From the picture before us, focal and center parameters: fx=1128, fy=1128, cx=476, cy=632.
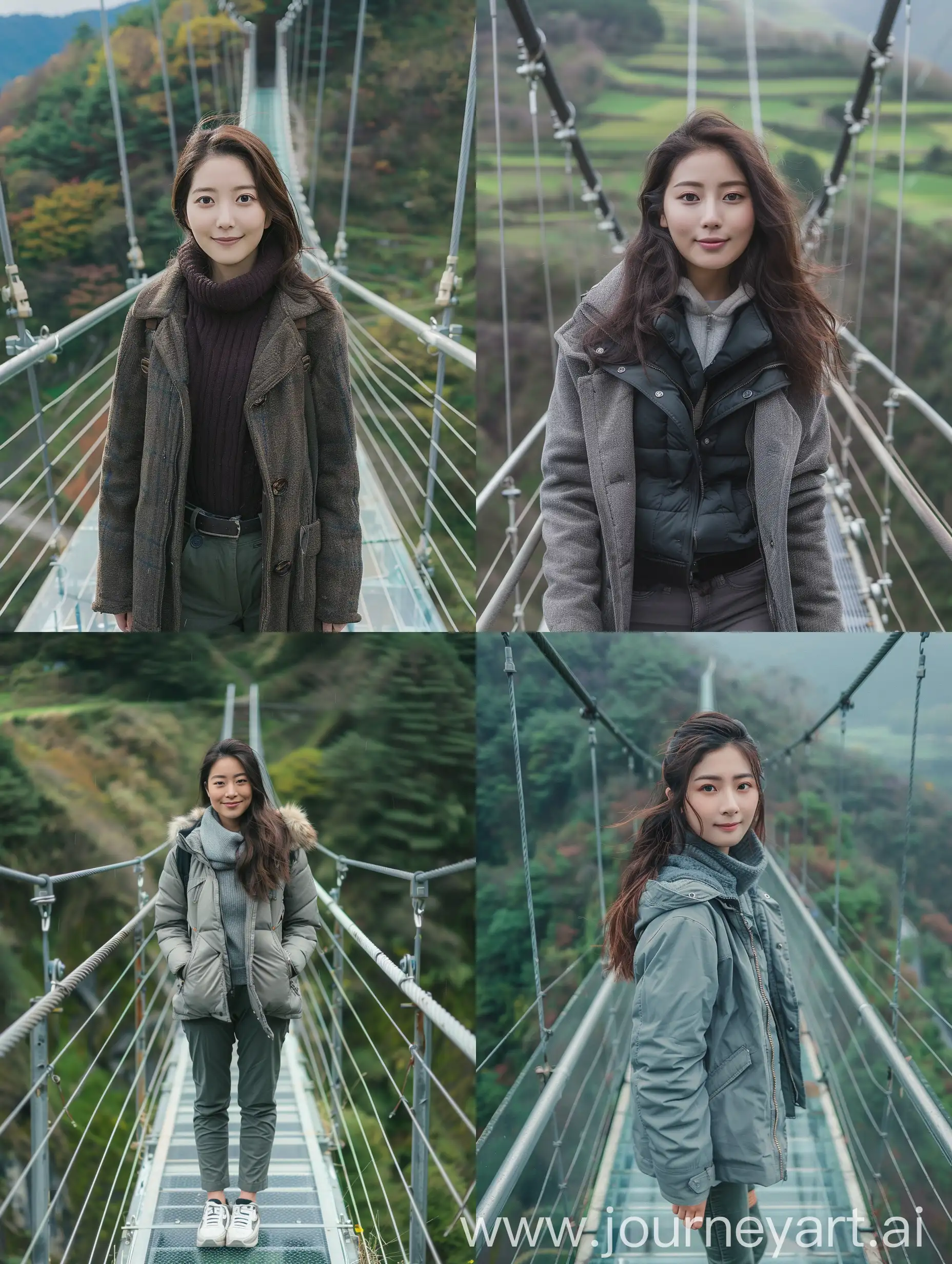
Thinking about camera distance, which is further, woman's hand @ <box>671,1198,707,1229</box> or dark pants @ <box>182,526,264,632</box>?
dark pants @ <box>182,526,264,632</box>

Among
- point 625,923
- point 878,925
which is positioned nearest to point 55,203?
point 625,923

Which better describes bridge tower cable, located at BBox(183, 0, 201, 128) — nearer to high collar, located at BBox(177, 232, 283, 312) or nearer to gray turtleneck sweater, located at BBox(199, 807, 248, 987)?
high collar, located at BBox(177, 232, 283, 312)

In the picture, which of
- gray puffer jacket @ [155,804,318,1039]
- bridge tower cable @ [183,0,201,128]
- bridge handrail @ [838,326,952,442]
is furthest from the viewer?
bridge tower cable @ [183,0,201,128]

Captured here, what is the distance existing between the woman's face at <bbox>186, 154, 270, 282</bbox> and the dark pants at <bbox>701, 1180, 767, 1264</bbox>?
1532 mm

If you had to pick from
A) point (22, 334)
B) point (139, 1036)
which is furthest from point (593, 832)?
point (22, 334)

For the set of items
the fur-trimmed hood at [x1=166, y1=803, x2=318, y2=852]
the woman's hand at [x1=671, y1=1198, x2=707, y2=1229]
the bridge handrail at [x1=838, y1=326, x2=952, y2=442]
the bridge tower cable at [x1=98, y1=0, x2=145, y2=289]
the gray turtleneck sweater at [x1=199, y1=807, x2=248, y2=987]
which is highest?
the bridge tower cable at [x1=98, y1=0, x2=145, y2=289]

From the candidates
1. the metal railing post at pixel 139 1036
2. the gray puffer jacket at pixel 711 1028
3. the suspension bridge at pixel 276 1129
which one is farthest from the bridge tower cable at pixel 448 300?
the metal railing post at pixel 139 1036

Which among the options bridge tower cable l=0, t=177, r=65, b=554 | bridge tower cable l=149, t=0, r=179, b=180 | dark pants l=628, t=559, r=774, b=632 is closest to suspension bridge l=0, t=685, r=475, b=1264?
dark pants l=628, t=559, r=774, b=632

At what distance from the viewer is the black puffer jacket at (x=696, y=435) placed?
1515 millimetres

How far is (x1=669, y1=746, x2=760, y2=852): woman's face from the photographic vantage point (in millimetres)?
1676

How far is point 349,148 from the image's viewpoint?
2777 mm

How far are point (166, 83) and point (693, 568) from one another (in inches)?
70.7

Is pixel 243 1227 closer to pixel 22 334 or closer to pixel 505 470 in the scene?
pixel 505 470

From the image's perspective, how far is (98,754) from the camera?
4.11 metres
